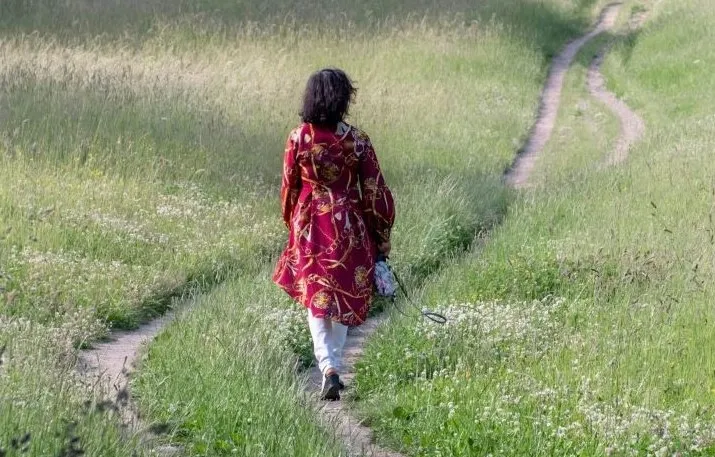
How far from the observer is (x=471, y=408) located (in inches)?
271

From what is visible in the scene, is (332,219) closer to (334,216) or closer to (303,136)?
(334,216)

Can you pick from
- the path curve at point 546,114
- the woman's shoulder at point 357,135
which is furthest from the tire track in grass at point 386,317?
the woman's shoulder at point 357,135

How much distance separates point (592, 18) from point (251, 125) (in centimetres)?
2659

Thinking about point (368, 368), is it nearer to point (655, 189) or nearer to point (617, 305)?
point (617, 305)

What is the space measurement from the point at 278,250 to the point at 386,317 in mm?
2198

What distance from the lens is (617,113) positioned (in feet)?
74.6

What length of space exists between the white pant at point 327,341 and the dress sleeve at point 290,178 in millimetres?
666

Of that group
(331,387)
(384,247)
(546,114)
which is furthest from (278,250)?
(546,114)

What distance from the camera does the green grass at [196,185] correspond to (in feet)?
21.9

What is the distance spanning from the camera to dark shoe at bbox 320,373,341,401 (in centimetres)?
777

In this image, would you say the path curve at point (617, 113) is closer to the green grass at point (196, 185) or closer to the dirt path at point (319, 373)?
the dirt path at point (319, 373)

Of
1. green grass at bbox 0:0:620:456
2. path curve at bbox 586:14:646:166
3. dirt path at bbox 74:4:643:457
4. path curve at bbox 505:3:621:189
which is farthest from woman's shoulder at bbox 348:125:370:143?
path curve at bbox 505:3:621:189

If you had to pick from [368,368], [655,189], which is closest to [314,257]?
[368,368]

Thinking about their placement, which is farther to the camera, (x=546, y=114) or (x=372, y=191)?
(x=546, y=114)
